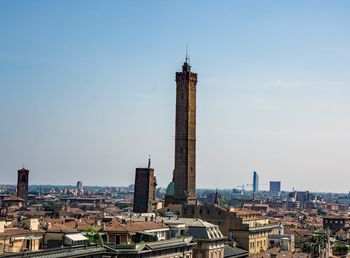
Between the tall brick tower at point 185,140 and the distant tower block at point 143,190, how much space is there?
931cm

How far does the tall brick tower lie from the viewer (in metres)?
128

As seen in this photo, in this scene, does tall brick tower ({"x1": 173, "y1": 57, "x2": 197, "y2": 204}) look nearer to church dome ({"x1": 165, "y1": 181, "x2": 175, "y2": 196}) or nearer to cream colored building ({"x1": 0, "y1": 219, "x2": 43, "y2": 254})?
church dome ({"x1": 165, "y1": 181, "x2": 175, "y2": 196})

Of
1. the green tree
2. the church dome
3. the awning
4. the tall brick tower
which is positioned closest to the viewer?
the awning

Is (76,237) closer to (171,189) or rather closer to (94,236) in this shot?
(94,236)

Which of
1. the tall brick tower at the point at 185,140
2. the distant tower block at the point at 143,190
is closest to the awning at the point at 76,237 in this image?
the tall brick tower at the point at 185,140

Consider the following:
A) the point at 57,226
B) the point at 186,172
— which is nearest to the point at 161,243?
the point at 57,226

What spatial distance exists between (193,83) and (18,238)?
2700 inches

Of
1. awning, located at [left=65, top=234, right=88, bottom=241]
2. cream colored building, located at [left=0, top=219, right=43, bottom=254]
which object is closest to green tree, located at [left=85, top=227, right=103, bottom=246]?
awning, located at [left=65, top=234, right=88, bottom=241]

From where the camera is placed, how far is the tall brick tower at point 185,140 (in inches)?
5049

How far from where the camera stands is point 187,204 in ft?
388

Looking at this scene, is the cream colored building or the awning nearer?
the cream colored building

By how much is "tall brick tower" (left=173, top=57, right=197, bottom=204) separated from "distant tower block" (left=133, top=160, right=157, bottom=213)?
9.31m

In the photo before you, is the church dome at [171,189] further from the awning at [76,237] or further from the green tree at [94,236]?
Result: the awning at [76,237]

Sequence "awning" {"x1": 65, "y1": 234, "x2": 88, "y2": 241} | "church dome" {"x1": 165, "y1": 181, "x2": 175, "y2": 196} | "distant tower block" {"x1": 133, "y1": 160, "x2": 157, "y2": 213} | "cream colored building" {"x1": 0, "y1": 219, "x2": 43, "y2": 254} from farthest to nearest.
→ "distant tower block" {"x1": 133, "y1": 160, "x2": 157, "y2": 213}
"church dome" {"x1": 165, "y1": 181, "x2": 175, "y2": 196}
"awning" {"x1": 65, "y1": 234, "x2": 88, "y2": 241}
"cream colored building" {"x1": 0, "y1": 219, "x2": 43, "y2": 254}
